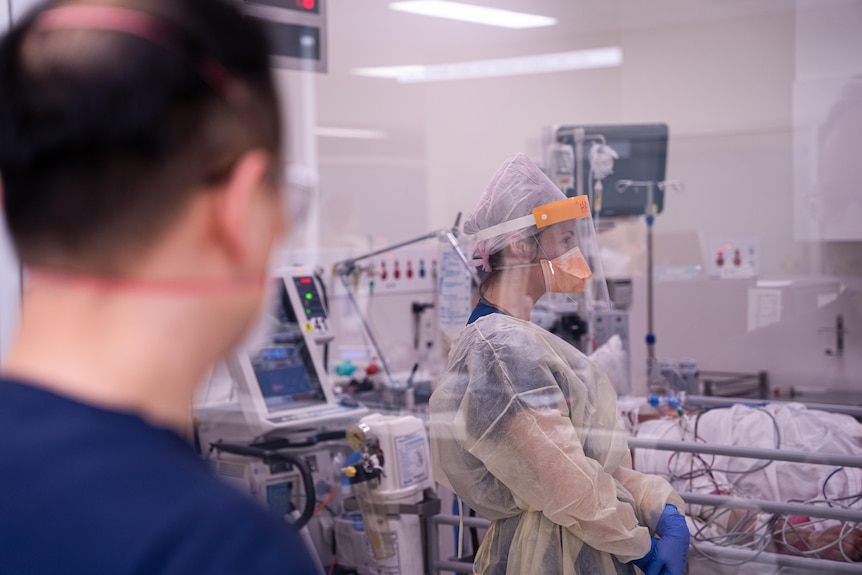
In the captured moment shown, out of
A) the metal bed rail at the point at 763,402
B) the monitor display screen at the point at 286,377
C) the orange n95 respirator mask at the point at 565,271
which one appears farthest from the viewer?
the monitor display screen at the point at 286,377

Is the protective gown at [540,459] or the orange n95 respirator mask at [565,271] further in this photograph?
the orange n95 respirator mask at [565,271]

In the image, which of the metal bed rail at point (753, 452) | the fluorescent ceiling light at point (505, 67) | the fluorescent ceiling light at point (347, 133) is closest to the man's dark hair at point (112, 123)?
the metal bed rail at point (753, 452)

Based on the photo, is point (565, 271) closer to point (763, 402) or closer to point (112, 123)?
point (112, 123)

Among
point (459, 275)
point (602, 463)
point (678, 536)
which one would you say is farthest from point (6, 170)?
point (459, 275)

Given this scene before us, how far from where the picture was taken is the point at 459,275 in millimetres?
2082

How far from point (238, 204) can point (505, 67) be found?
130 inches

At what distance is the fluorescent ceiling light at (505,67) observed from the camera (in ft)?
12.4

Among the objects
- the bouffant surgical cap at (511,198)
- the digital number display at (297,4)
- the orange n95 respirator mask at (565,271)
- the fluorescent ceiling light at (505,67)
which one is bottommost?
the orange n95 respirator mask at (565,271)

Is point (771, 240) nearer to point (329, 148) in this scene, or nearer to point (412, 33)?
point (412, 33)

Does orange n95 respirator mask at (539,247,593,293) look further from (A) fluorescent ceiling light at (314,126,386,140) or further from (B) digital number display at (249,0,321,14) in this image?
(A) fluorescent ceiling light at (314,126,386,140)

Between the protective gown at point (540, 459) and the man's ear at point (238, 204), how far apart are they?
1012 mm

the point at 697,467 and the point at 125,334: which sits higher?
the point at 125,334

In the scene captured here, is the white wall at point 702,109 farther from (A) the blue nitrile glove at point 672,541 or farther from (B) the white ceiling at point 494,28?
(A) the blue nitrile glove at point 672,541

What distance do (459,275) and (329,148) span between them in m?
2.58
